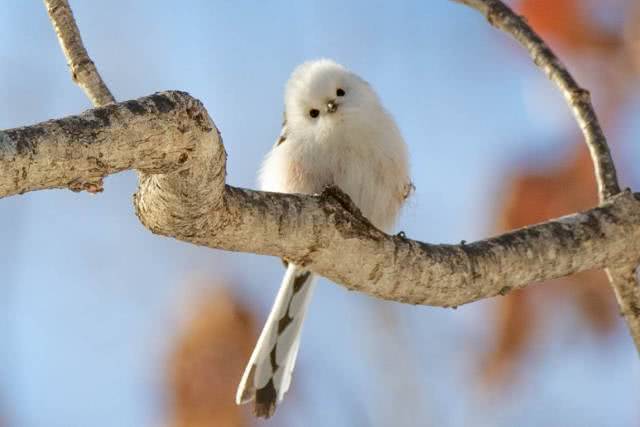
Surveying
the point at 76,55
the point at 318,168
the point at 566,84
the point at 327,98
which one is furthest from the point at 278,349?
the point at 566,84

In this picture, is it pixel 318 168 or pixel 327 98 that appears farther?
pixel 327 98

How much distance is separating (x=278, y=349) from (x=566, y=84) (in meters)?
1.38

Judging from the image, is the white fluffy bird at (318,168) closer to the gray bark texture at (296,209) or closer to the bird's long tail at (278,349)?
the bird's long tail at (278,349)

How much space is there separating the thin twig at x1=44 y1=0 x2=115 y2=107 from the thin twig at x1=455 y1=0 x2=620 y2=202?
1.54 metres

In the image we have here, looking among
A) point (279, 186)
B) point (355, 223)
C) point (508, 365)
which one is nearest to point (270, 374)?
point (279, 186)

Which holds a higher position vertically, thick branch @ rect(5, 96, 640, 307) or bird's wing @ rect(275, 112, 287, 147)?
bird's wing @ rect(275, 112, 287, 147)

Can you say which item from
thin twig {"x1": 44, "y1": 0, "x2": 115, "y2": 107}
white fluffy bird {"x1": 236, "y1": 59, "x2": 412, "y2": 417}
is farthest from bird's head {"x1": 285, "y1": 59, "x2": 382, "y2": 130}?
thin twig {"x1": 44, "y1": 0, "x2": 115, "y2": 107}

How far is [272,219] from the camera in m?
2.25

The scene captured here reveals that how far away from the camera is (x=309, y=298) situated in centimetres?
334

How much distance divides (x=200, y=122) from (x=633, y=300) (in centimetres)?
169

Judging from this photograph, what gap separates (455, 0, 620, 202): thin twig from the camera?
2.97 meters

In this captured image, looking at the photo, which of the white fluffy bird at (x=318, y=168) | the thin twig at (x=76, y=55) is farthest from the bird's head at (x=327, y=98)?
the thin twig at (x=76, y=55)

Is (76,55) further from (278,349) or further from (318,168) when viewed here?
(278,349)

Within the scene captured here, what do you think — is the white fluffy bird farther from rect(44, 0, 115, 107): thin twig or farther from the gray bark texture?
rect(44, 0, 115, 107): thin twig
